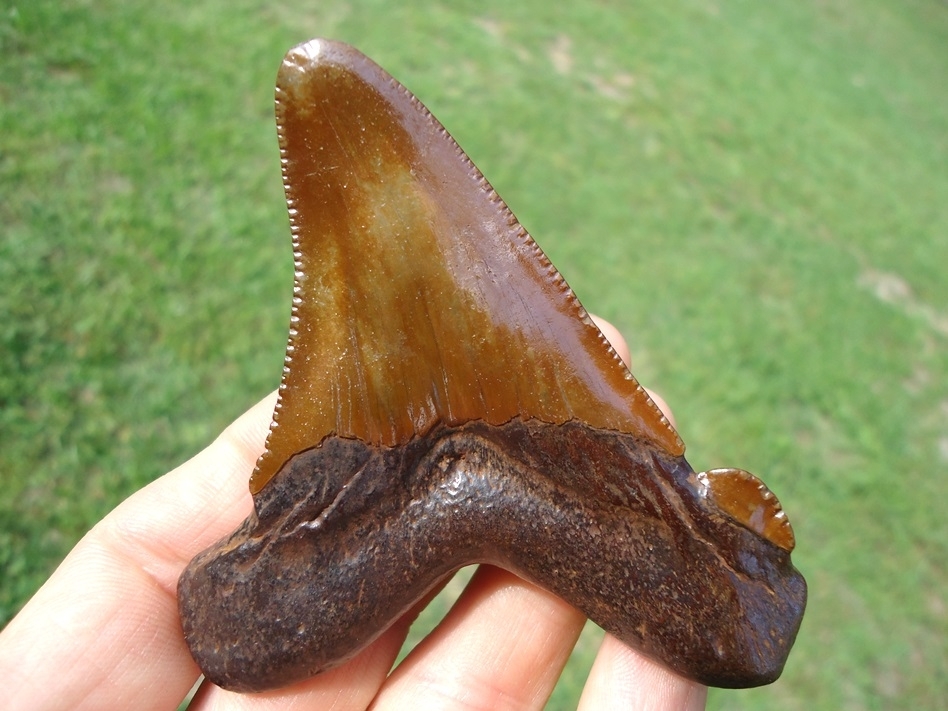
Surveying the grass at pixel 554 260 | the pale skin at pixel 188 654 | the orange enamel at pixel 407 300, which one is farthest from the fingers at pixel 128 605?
the grass at pixel 554 260

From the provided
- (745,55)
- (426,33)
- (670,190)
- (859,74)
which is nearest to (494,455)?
(670,190)

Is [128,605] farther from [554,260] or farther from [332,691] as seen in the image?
[554,260]

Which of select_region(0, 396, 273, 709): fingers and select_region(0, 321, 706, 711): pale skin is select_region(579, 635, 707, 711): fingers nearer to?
select_region(0, 321, 706, 711): pale skin

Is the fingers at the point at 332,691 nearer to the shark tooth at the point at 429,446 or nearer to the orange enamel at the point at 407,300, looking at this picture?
the shark tooth at the point at 429,446

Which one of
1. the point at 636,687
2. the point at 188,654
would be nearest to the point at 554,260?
the point at 636,687

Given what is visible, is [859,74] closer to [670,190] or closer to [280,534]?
[670,190]
